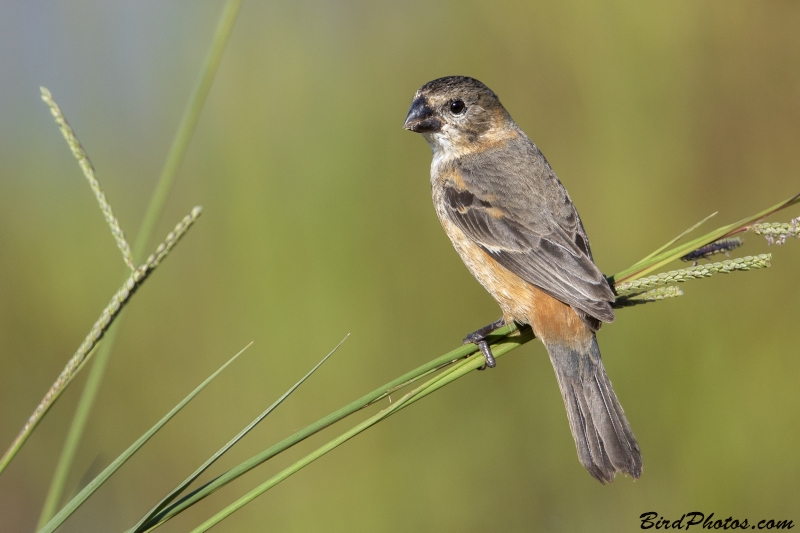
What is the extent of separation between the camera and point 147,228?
1871 mm

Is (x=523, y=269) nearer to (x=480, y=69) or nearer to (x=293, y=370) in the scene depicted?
(x=293, y=370)

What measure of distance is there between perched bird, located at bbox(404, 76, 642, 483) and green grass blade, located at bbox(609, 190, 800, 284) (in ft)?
0.89

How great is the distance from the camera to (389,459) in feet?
12.3

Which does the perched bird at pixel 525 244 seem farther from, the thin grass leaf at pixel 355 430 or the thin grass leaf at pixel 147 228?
the thin grass leaf at pixel 147 228

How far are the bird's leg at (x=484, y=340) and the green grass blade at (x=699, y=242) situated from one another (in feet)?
1.84

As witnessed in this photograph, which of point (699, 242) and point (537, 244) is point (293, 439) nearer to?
point (699, 242)

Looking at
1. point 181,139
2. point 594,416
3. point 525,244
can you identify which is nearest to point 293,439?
point 181,139

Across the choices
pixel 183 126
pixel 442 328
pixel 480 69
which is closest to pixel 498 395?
pixel 442 328

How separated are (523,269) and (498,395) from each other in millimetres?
1148

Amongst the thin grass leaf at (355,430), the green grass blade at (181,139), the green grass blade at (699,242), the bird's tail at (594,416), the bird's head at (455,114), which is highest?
the bird's head at (455,114)

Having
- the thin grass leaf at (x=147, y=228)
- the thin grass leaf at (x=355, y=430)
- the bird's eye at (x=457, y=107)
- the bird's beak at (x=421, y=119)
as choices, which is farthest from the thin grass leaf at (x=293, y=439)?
the bird's eye at (x=457, y=107)

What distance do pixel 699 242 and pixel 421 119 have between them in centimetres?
171

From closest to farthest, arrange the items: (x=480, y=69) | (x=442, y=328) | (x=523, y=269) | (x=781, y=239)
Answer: (x=781, y=239) < (x=523, y=269) < (x=442, y=328) < (x=480, y=69)

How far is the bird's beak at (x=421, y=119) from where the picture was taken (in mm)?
3436
